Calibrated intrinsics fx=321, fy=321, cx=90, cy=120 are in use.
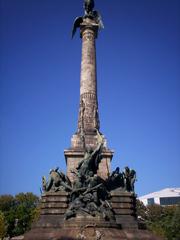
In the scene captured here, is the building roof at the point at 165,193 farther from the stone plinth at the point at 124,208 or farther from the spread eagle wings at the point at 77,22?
the stone plinth at the point at 124,208

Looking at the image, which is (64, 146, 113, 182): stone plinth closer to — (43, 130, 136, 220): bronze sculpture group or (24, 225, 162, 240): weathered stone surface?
(43, 130, 136, 220): bronze sculpture group

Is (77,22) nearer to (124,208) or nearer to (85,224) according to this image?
(124,208)

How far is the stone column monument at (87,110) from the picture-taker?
19234 mm

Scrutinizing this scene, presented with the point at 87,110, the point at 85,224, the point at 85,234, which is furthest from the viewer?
the point at 87,110

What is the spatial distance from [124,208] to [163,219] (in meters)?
31.0

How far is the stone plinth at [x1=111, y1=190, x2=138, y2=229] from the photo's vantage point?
16.1 m

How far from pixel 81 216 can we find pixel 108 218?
1287 millimetres

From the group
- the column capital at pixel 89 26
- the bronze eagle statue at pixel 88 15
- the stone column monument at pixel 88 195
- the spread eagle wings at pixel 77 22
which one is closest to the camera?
the stone column monument at pixel 88 195

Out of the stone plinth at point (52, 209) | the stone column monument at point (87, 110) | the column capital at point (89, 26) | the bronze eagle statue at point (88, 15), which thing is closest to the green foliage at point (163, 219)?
the stone column monument at point (87, 110)

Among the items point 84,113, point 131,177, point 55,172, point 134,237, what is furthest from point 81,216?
point 84,113

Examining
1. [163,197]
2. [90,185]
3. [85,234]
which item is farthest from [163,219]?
[163,197]

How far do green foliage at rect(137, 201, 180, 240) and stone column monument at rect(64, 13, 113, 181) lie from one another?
19.7 m

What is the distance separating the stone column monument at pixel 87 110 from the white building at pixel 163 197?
279 feet

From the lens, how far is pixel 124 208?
16812mm
